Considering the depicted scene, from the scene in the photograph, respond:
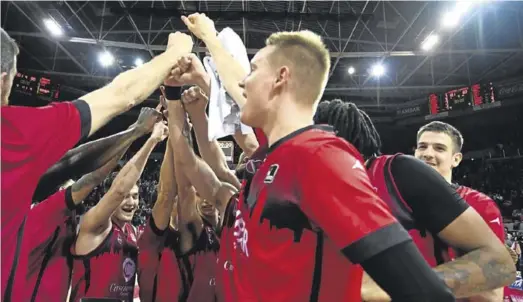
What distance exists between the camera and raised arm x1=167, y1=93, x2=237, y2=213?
2518mm

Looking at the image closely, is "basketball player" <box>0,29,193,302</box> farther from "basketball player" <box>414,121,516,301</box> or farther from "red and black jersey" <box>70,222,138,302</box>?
"basketball player" <box>414,121,516,301</box>

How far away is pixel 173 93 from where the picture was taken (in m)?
2.74

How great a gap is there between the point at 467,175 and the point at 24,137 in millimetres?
21651

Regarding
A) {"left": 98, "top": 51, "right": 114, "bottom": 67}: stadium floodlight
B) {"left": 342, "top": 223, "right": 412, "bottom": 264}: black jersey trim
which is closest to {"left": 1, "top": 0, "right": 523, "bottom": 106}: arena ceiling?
{"left": 98, "top": 51, "right": 114, "bottom": 67}: stadium floodlight

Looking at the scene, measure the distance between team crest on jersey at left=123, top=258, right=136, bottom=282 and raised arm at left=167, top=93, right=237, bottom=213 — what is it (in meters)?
1.00

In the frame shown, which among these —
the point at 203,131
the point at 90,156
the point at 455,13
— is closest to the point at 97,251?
the point at 90,156

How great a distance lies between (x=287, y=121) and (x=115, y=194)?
1.78 metres

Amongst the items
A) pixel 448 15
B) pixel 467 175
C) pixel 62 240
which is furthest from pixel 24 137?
pixel 467 175

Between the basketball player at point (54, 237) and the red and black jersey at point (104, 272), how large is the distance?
0.15 m

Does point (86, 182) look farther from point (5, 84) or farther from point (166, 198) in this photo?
point (5, 84)

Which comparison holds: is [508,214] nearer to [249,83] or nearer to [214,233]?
[214,233]

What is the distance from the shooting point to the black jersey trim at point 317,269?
1244 mm

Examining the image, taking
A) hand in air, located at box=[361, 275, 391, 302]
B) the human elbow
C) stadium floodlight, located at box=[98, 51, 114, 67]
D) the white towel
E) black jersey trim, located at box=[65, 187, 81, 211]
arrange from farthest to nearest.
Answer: stadium floodlight, located at box=[98, 51, 114, 67] → black jersey trim, located at box=[65, 187, 81, 211] → the white towel → the human elbow → hand in air, located at box=[361, 275, 391, 302]

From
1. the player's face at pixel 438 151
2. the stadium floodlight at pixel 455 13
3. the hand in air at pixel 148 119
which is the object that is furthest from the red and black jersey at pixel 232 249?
the stadium floodlight at pixel 455 13
